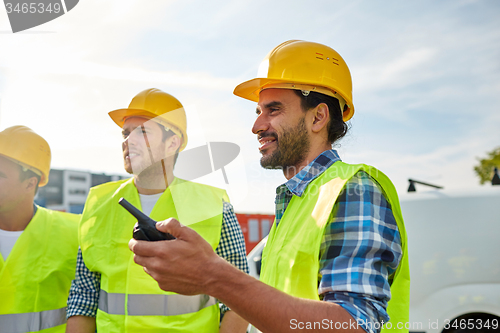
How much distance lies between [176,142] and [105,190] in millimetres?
655

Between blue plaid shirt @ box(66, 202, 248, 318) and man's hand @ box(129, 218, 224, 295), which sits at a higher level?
man's hand @ box(129, 218, 224, 295)

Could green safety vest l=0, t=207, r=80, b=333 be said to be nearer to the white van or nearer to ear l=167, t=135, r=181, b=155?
ear l=167, t=135, r=181, b=155

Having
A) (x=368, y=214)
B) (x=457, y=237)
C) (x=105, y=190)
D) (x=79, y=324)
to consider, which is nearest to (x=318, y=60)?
(x=368, y=214)

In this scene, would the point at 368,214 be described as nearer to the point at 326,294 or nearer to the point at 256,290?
the point at 326,294

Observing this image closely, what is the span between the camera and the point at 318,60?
6.01 ft

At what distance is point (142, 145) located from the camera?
2469 millimetres

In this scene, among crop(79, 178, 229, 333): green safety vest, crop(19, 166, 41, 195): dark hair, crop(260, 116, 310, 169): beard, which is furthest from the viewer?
crop(19, 166, 41, 195): dark hair

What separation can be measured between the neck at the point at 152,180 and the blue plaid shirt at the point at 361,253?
157 centimetres

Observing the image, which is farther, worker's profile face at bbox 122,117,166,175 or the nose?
worker's profile face at bbox 122,117,166,175

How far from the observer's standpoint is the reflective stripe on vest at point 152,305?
2.15 m

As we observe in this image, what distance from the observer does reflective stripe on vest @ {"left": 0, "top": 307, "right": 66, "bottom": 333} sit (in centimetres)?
252

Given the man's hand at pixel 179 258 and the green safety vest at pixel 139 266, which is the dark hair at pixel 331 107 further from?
the man's hand at pixel 179 258

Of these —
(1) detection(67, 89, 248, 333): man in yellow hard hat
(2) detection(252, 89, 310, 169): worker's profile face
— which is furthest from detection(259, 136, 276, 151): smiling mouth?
(1) detection(67, 89, 248, 333): man in yellow hard hat

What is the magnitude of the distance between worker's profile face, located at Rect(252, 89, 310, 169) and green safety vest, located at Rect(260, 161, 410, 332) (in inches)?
9.0
